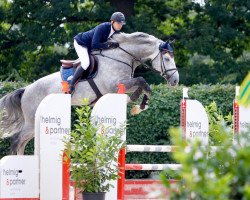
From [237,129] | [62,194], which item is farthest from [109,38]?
[62,194]

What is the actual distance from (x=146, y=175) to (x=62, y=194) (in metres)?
5.99

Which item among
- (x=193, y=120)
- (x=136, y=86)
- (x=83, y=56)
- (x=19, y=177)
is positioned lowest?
(x=19, y=177)

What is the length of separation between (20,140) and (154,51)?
2032 mm

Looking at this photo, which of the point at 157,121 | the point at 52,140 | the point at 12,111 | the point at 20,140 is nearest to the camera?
the point at 52,140

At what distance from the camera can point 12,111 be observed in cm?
1134

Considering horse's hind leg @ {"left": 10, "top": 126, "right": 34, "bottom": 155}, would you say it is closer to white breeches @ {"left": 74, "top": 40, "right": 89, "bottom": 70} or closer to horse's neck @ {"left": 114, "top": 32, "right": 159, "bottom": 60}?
white breeches @ {"left": 74, "top": 40, "right": 89, "bottom": 70}

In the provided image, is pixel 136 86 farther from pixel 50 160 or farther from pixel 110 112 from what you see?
pixel 50 160

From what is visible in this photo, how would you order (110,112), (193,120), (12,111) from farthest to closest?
(12,111)
(193,120)
(110,112)

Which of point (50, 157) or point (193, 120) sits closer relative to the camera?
point (50, 157)

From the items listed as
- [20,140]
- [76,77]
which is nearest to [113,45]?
[76,77]

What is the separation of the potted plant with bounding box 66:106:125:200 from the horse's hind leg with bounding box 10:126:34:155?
2.87 meters

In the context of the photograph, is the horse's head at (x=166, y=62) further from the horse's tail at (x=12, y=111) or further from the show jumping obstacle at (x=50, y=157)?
the show jumping obstacle at (x=50, y=157)

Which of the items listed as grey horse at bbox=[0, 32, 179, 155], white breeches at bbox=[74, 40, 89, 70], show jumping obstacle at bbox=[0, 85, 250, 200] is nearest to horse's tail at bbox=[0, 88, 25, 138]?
grey horse at bbox=[0, 32, 179, 155]

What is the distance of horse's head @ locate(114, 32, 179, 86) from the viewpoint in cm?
1073
